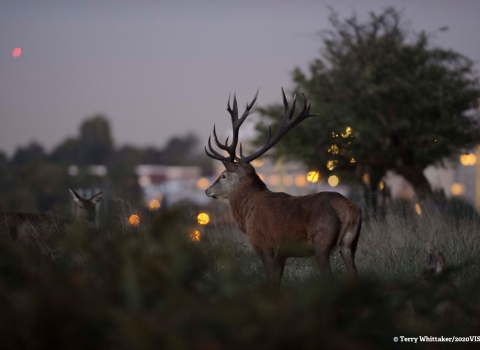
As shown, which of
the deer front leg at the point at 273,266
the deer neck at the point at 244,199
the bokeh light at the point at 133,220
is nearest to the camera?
the bokeh light at the point at 133,220

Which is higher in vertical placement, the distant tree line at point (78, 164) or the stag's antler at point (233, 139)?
the stag's antler at point (233, 139)

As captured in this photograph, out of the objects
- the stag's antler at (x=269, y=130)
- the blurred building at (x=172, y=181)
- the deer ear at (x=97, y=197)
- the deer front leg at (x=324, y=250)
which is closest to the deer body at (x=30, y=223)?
the stag's antler at (x=269, y=130)

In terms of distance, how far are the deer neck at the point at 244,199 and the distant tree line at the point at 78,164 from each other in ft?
6.50

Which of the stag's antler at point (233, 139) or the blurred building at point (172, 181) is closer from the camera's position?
the stag's antler at point (233, 139)

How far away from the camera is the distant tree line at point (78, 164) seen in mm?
43219

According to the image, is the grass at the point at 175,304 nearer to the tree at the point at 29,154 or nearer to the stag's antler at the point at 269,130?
the stag's antler at the point at 269,130

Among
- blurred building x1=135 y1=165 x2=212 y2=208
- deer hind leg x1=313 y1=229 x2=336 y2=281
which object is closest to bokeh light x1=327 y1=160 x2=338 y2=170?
deer hind leg x1=313 y1=229 x2=336 y2=281

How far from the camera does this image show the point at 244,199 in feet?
25.9

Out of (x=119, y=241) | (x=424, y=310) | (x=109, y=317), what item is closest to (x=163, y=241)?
(x=119, y=241)

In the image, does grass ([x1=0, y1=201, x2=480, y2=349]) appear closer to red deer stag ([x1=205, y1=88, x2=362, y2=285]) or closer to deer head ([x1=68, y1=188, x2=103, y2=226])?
red deer stag ([x1=205, y1=88, x2=362, y2=285])

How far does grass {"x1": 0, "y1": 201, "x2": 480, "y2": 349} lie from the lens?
2904 millimetres

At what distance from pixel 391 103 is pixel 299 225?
13.0 m

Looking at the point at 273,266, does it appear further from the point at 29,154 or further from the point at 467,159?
the point at 29,154

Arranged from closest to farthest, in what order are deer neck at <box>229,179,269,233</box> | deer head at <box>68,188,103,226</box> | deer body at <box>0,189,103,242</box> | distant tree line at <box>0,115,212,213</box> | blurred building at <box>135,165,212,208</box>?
deer neck at <box>229,179,269,233</box> → deer body at <box>0,189,103,242</box> → deer head at <box>68,188,103,226</box> → distant tree line at <box>0,115,212,213</box> → blurred building at <box>135,165,212,208</box>
